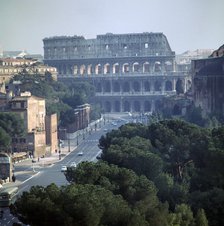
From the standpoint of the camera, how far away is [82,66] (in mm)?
73438

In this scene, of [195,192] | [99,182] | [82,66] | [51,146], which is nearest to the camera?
[99,182]

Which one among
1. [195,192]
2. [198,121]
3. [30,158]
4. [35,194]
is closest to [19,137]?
[30,158]

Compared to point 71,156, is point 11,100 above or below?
above

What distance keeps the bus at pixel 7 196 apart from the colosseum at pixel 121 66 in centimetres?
4125

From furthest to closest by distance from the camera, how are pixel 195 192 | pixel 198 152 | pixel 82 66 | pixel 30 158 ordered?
pixel 82 66
pixel 30 158
pixel 198 152
pixel 195 192

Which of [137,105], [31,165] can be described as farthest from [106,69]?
[31,165]

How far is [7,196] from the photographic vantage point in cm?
2362

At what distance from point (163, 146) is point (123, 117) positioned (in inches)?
1365

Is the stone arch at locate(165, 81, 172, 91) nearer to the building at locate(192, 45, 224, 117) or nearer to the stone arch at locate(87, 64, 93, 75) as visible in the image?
the stone arch at locate(87, 64, 93, 75)

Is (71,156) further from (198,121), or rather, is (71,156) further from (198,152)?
(198,152)

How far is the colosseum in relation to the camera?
67062mm

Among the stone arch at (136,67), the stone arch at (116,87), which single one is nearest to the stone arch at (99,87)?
the stone arch at (116,87)

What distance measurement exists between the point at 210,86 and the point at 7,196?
22.8 meters

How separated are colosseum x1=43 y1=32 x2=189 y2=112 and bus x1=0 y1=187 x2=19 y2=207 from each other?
41246 mm
